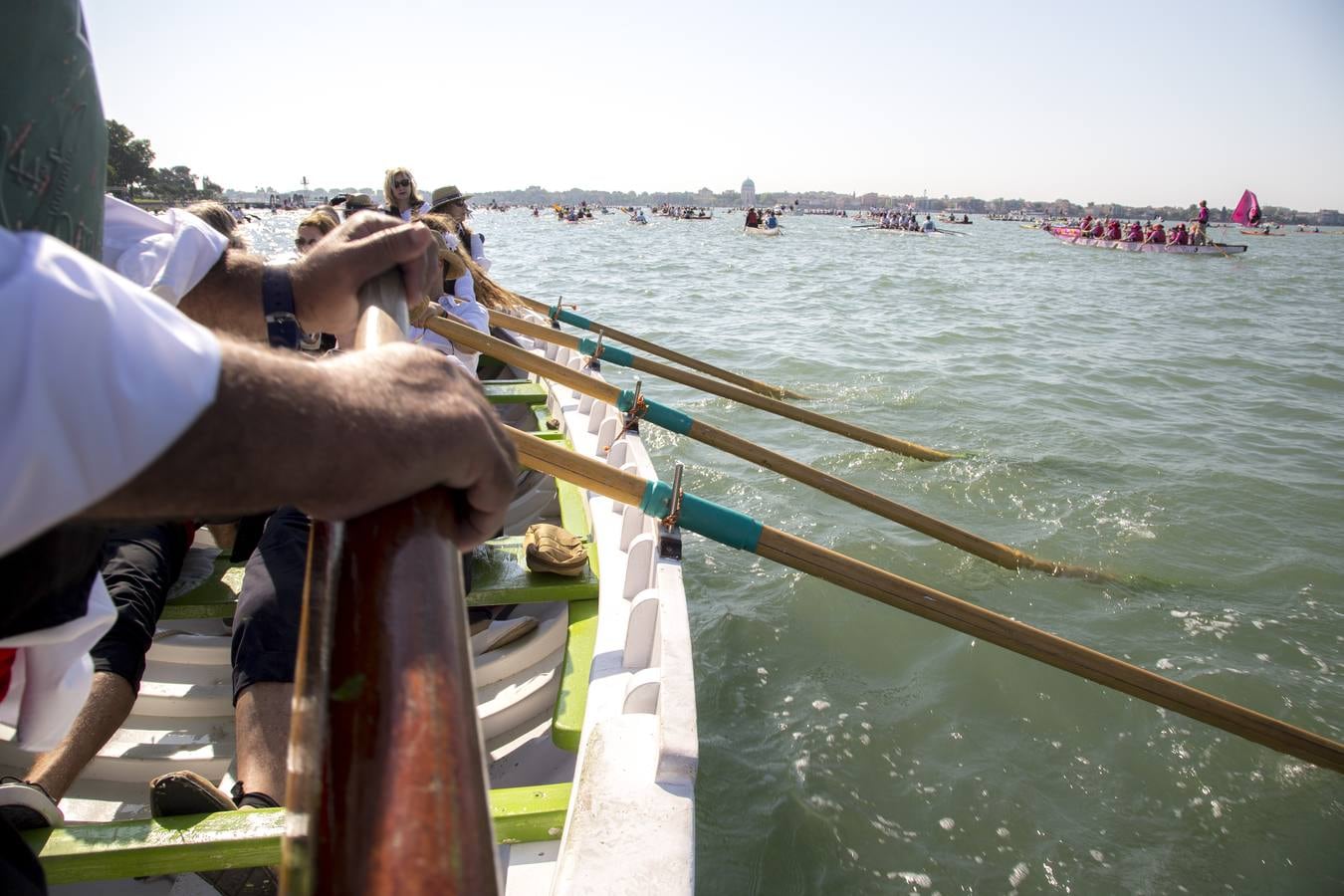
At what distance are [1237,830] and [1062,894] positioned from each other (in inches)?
38.4

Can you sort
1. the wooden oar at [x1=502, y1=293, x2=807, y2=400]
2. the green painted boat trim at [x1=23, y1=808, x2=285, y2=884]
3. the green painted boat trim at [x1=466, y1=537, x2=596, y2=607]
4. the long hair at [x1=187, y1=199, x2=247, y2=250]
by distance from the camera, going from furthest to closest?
the wooden oar at [x1=502, y1=293, x2=807, y2=400]
the long hair at [x1=187, y1=199, x2=247, y2=250]
the green painted boat trim at [x1=466, y1=537, x2=596, y2=607]
the green painted boat trim at [x1=23, y1=808, x2=285, y2=884]

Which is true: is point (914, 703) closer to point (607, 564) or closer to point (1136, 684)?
point (1136, 684)

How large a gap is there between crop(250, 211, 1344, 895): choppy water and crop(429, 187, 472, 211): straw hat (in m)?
3.06

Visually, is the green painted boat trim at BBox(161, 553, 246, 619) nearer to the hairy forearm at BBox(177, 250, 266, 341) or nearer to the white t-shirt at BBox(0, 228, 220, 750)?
the hairy forearm at BBox(177, 250, 266, 341)

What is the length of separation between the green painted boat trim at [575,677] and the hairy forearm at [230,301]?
57.8 inches

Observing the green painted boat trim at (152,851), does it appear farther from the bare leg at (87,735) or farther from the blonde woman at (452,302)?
the blonde woman at (452,302)

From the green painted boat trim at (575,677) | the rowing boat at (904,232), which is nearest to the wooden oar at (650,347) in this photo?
the green painted boat trim at (575,677)

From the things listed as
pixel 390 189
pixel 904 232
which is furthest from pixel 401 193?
pixel 904 232

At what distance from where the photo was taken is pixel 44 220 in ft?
3.20

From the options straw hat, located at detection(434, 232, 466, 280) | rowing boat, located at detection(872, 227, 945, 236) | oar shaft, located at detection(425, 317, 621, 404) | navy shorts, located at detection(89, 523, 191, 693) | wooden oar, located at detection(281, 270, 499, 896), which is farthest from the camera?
rowing boat, located at detection(872, 227, 945, 236)

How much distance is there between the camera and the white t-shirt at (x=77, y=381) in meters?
0.63

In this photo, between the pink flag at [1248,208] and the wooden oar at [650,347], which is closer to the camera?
the wooden oar at [650,347]

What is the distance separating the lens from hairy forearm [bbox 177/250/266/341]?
1915mm

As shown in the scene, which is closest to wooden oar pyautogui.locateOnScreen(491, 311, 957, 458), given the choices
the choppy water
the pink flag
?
the choppy water
